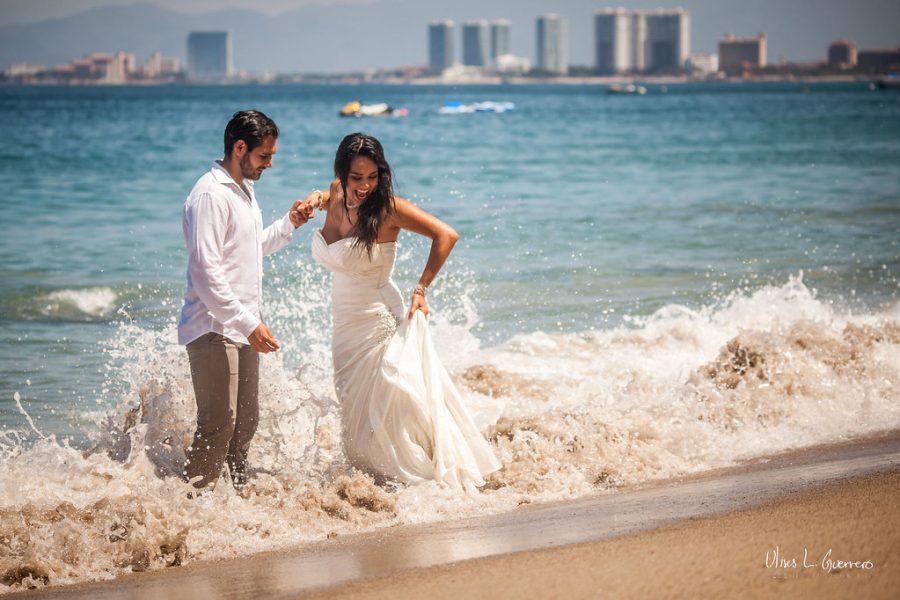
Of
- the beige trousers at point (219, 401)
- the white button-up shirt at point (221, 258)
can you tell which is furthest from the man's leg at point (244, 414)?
the white button-up shirt at point (221, 258)

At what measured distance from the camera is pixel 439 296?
12672 millimetres

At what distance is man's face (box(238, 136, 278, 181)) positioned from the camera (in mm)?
5539

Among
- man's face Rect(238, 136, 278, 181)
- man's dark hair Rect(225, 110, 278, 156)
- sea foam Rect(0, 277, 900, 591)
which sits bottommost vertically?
sea foam Rect(0, 277, 900, 591)

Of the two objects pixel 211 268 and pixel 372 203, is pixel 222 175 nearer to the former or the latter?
pixel 211 268

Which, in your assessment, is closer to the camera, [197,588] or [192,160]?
[197,588]

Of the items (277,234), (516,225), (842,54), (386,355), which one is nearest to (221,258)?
(277,234)

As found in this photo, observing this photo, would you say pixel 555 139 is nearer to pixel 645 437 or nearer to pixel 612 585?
pixel 645 437

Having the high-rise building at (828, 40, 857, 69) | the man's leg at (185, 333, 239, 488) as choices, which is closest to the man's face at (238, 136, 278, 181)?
the man's leg at (185, 333, 239, 488)

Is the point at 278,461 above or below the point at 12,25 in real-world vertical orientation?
below

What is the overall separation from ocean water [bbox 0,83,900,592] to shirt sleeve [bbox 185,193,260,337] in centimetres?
101

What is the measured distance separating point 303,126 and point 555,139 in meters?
14.7

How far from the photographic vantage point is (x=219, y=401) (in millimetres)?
5582

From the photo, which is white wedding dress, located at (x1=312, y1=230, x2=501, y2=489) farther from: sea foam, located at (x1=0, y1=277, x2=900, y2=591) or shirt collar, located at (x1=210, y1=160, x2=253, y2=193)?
shirt collar, located at (x1=210, y1=160, x2=253, y2=193)

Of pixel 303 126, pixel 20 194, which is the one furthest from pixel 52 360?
pixel 303 126
